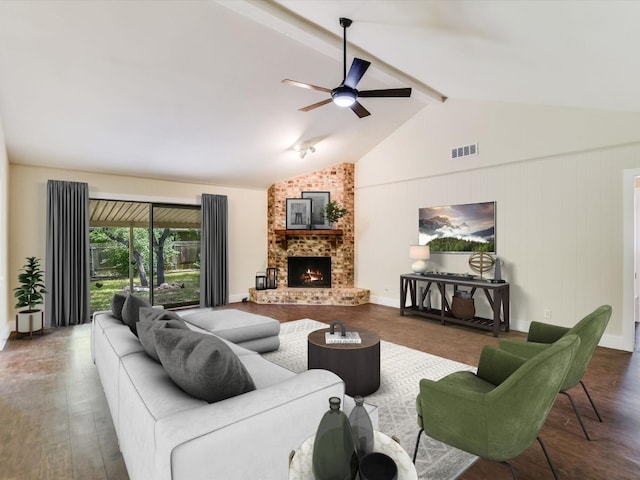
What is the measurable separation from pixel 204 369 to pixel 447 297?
16.3ft

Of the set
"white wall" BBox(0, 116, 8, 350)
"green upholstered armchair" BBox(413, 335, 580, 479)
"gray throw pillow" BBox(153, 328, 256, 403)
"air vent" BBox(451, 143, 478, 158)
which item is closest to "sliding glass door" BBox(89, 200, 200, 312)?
"white wall" BBox(0, 116, 8, 350)

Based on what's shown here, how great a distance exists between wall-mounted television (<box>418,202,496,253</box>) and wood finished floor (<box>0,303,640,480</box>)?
1.59 m

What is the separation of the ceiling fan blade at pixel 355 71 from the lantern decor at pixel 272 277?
4671mm

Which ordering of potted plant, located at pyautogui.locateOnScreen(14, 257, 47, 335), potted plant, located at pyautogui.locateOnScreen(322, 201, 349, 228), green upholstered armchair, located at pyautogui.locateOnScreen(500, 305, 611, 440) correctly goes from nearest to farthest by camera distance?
1. green upholstered armchair, located at pyautogui.locateOnScreen(500, 305, 611, 440)
2. potted plant, located at pyautogui.locateOnScreen(14, 257, 47, 335)
3. potted plant, located at pyautogui.locateOnScreen(322, 201, 349, 228)

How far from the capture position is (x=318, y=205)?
287 inches

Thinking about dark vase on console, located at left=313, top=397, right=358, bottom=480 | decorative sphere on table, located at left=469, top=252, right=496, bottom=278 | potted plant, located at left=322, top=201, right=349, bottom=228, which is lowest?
dark vase on console, located at left=313, top=397, right=358, bottom=480

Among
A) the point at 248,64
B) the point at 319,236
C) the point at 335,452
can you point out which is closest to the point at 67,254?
the point at 248,64

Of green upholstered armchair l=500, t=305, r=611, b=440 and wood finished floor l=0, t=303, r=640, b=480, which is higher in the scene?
green upholstered armchair l=500, t=305, r=611, b=440

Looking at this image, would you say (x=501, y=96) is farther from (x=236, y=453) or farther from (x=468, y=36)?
(x=236, y=453)

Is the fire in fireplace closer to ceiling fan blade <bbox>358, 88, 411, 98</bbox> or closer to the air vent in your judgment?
the air vent

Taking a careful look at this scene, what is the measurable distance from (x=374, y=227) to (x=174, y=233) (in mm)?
3896

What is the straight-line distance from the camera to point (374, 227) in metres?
6.90

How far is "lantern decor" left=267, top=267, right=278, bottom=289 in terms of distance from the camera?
7184 millimetres

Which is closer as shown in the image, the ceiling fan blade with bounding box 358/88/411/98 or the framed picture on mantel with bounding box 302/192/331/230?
the ceiling fan blade with bounding box 358/88/411/98
